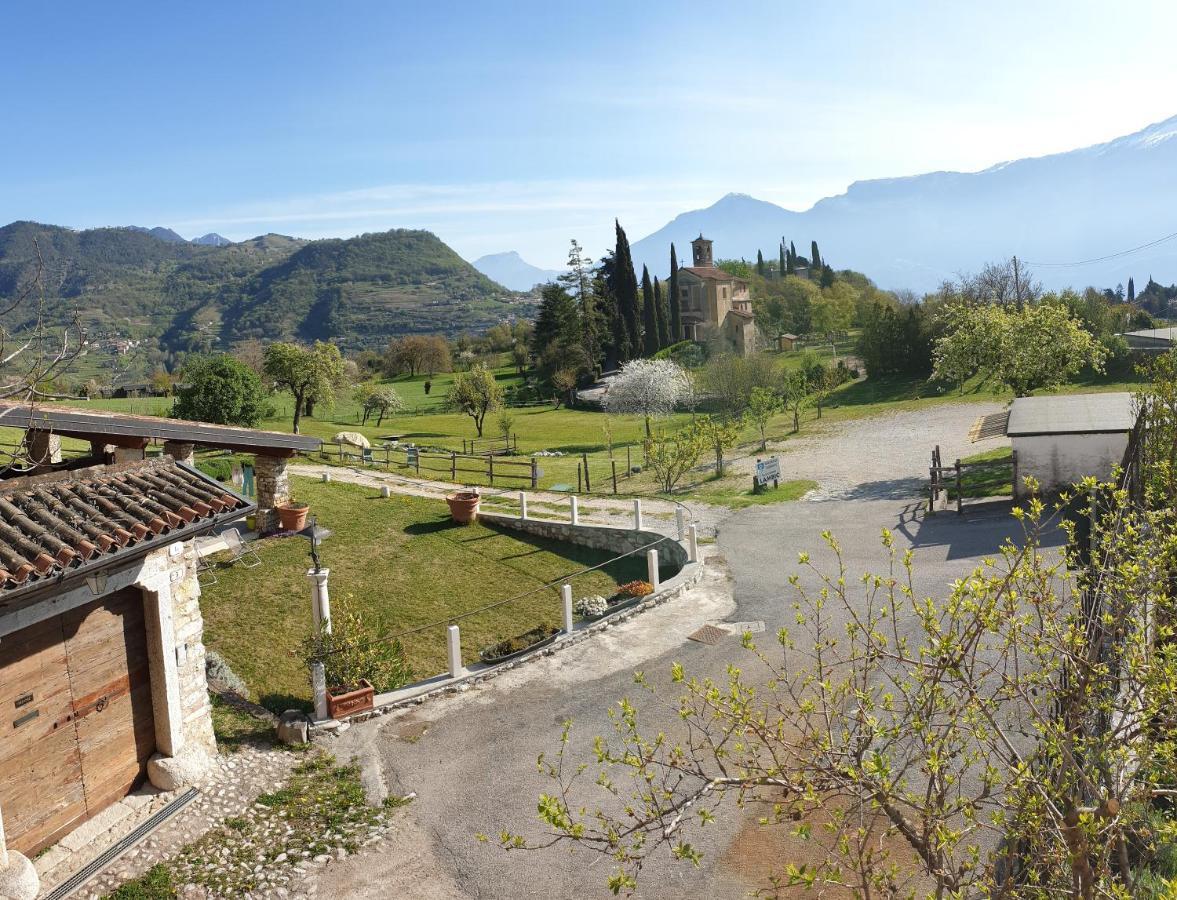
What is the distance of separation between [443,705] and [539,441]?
35.6 metres

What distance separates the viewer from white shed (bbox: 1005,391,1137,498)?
2153 centimetres

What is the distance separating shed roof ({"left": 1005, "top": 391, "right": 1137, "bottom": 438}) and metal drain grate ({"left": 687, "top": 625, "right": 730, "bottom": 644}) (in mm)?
11029

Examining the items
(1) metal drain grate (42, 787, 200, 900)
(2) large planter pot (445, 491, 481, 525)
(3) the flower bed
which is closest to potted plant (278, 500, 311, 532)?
(2) large planter pot (445, 491, 481, 525)

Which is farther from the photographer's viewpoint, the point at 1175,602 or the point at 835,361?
the point at 835,361

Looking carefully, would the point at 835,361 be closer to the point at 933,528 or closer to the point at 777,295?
the point at 777,295

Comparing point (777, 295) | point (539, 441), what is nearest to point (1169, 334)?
point (539, 441)

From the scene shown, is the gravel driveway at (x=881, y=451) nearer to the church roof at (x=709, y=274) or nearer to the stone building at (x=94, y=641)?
the stone building at (x=94, y=641)

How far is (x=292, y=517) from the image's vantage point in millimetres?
21172

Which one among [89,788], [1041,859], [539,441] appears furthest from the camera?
[539,441]

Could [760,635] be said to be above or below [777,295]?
below

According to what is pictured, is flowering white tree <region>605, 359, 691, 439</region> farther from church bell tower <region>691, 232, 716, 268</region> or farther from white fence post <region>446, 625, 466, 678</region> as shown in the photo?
church bell tower <region>691, 232, 716, 268</region>

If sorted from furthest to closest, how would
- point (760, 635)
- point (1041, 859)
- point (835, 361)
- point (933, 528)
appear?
point (835, 361)
point (933, 528)
point (760, 635)
point (1041, 859)

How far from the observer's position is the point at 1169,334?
50906 millimetres

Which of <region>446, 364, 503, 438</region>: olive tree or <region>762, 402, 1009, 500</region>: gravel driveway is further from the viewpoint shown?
<region>446, 364, 503, 438</region>: olive tree
